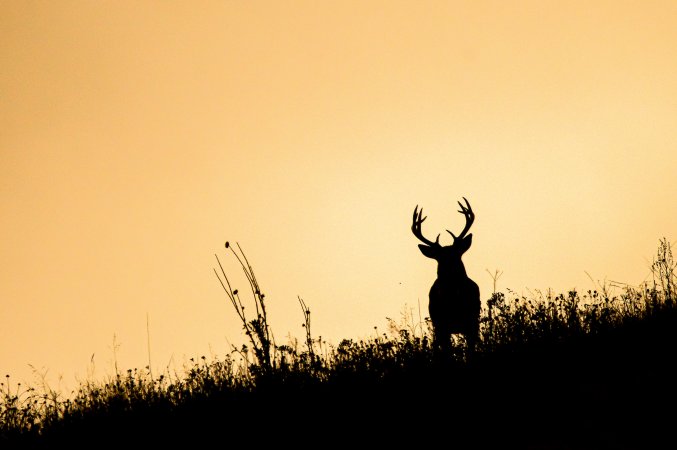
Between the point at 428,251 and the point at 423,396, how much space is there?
191 inches

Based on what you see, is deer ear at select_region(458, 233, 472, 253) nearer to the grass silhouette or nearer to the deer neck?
the deer neck

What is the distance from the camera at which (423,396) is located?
5453 mm

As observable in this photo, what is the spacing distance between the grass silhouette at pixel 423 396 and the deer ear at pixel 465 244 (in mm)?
2933

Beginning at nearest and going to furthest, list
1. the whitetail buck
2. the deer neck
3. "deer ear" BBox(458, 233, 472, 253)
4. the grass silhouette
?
1. the grass silhouette
2. the whitetail buck
3. the deer neck
4. "deer ear" BBox(458, 233, 472, 253)

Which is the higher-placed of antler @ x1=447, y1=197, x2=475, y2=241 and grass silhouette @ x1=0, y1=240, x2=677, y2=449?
antler @ x1=447, y1=197, x2=475, y2=241

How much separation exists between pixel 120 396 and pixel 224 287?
1.37 m

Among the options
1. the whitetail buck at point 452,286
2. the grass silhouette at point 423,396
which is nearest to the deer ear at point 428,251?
the whitetail buck at point 452,286

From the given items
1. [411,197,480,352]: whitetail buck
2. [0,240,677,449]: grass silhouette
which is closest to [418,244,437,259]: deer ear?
[411,197,480,352]: whitetail buck

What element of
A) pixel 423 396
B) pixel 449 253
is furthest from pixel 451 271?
pixel 423 396

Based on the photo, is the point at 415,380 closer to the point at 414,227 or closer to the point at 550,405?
the point at 550,405

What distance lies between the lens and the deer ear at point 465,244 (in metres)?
10.1

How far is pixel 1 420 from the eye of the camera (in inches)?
247

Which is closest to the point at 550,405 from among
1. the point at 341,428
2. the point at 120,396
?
the point at 341,428

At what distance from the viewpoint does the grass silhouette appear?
4.86 m
